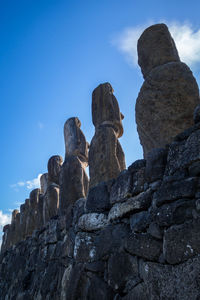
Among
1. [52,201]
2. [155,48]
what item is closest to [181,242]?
[155,48]

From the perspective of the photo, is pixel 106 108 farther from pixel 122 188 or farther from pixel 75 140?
pixel 122 188

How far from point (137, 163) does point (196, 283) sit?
1270mm

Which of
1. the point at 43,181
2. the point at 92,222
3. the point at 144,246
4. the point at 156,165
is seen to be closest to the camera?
the point at 144,246

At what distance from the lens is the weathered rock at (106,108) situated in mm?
4301

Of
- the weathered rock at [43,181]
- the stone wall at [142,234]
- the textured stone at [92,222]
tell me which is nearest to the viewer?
the stone wall at [142,234]

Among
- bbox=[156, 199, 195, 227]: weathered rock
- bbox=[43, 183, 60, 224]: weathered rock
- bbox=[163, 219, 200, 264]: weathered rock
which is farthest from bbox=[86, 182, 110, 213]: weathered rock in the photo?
bbox=[43, 183, 60, 224]: weathered rock

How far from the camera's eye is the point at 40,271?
505 cm

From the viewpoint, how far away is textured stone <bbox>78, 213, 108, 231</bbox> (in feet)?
10.0

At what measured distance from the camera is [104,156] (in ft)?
12.4

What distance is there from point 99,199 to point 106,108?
5.70 feet

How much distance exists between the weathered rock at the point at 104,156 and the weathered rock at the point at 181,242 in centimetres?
172

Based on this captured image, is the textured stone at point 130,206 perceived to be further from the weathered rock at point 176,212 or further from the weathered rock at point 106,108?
the weathered rock at point 106,108

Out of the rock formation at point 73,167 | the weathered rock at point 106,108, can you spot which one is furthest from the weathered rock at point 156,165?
the rock formation at point 73,167

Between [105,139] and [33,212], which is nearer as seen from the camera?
[105,139]
